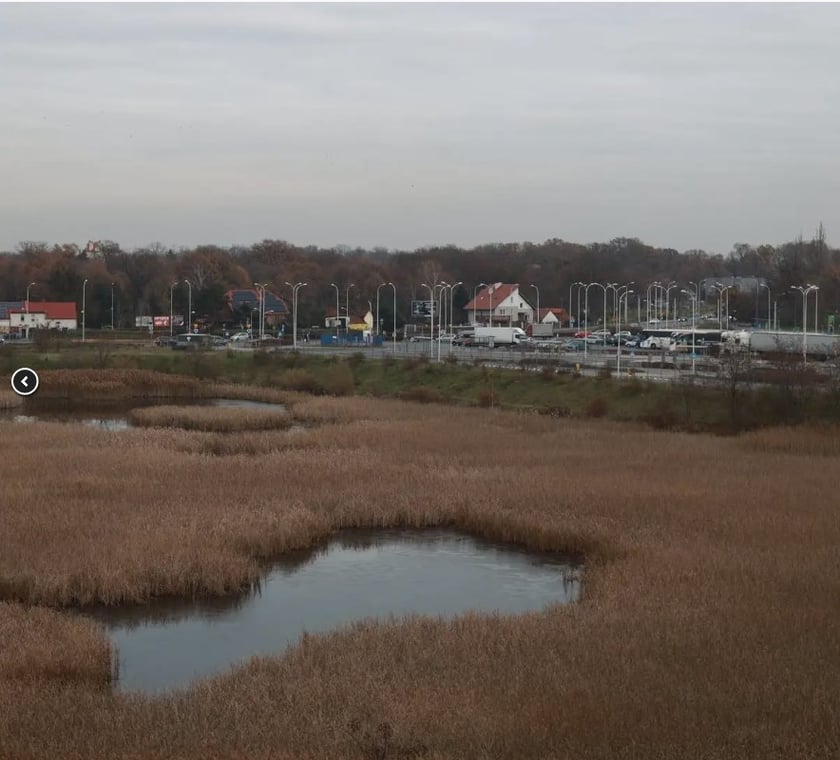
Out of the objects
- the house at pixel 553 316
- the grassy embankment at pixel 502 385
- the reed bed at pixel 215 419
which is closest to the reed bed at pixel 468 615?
the grassy embankment at pixel 502 385

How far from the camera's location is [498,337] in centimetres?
9156

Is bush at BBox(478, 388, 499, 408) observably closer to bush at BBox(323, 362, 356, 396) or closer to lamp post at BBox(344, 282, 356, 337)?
bush at BBox(323, 362, 356, 396)

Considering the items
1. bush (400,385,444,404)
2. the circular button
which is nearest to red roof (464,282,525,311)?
bush (400,385,444,404)

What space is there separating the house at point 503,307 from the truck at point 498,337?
1791 cm

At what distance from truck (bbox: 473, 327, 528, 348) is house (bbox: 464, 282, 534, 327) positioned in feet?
58.7

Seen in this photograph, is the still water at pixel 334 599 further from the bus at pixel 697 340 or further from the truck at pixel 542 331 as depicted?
the truck at pixel 542 331

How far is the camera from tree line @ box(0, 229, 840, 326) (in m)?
107

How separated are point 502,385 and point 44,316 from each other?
66.4m

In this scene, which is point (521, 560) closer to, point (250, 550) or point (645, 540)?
point (645, 540)

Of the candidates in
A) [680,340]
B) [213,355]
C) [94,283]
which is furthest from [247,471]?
[94,283]

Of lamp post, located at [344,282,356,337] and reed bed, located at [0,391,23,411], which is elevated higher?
lamp post, located at [344,282,356,337]

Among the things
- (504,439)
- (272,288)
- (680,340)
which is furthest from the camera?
(272,288)

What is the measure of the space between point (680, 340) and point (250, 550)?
206 feet

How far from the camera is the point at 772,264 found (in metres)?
152
